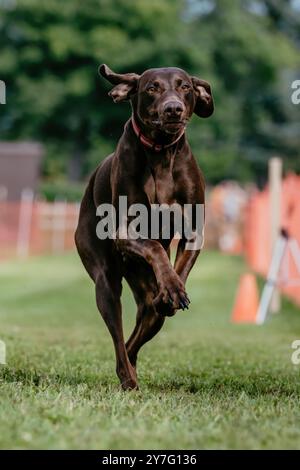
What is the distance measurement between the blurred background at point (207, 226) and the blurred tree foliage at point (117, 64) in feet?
0.27

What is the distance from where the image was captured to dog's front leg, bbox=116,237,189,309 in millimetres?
4938

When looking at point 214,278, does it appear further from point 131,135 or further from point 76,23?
point 76,23

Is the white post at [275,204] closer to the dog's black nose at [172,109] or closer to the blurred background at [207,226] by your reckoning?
the blurred background at [207,226]

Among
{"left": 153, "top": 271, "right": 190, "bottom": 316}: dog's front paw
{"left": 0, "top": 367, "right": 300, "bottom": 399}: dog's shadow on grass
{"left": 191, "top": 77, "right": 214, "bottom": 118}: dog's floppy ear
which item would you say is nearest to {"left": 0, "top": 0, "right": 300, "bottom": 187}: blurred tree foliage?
{"left": 0, "top": 367, "right": 300, "bottom": 399}: dog's shadow on grass

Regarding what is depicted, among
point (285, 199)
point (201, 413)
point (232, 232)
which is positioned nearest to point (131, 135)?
point (201, 413)

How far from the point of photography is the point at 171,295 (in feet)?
16.2

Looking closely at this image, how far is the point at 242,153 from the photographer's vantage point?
161ft

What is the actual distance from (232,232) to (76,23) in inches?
540

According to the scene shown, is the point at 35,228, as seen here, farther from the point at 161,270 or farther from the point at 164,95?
the point at 161,270

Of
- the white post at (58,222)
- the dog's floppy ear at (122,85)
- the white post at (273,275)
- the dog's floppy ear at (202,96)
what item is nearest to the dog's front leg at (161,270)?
the dog's floppy ear at (122,85)

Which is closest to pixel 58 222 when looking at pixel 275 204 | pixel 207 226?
pixel 207 226

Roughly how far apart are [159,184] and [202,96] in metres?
0.75

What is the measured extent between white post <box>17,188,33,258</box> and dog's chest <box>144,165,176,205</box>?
2474 cm

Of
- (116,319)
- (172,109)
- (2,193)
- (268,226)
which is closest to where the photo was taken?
(172,109)
